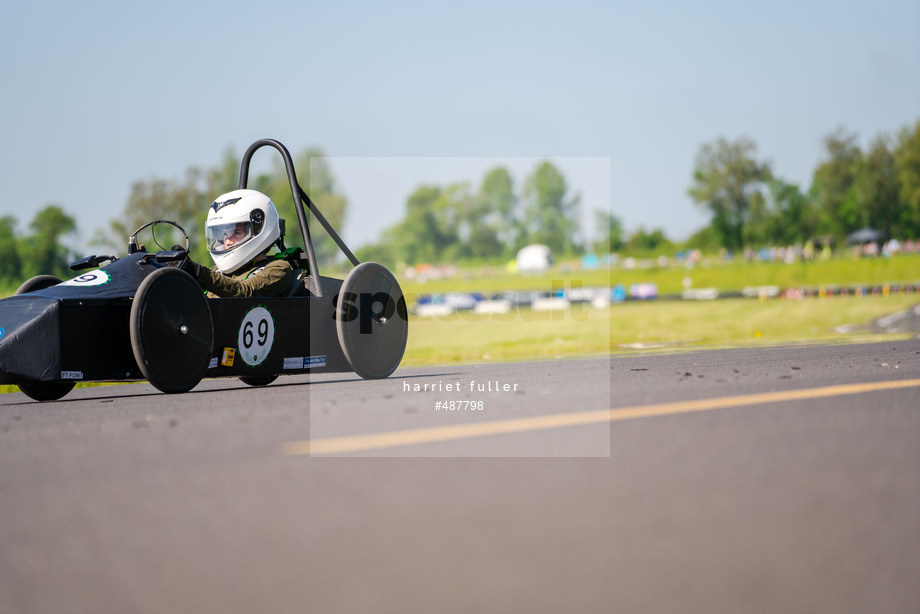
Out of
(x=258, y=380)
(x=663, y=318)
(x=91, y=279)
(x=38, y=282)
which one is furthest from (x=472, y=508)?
(x=663, y=318)

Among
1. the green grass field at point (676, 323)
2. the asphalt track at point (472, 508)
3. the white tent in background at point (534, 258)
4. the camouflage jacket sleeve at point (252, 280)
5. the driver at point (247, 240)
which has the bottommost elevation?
the green grass field at point (676, 323)

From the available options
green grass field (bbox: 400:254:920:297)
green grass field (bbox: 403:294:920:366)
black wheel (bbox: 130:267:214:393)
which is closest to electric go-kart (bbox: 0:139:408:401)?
black wheel (bbox: 130:267:214:393)

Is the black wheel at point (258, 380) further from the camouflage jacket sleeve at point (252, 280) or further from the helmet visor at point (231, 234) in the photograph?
the helmet visor at point (231, 234)

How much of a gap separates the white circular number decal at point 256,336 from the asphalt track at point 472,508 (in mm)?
1997

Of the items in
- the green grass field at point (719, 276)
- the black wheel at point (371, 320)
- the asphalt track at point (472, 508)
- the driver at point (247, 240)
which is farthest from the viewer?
the green grass field at point (719, 276)

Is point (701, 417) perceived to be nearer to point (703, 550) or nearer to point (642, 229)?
point (703, 550)

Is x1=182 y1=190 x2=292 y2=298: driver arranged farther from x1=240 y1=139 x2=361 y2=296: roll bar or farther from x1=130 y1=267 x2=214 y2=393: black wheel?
x1=130 y1=267 x2=214 y2=393: black wheel

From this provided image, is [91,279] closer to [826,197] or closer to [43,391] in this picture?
[43,391]

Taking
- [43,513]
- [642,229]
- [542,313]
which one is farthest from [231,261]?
[642,229]

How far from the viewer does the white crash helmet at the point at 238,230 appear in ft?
29.8

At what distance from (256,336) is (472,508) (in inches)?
213

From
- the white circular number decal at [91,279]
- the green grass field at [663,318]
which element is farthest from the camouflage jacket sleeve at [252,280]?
the green grass field at [663,318]

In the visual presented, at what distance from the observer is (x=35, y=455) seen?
4.89 m

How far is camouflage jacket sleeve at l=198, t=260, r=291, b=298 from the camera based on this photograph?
8.28 metres
